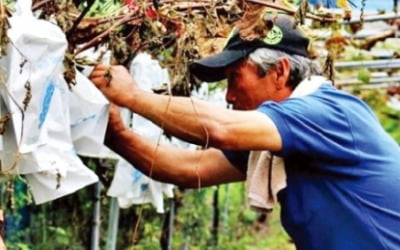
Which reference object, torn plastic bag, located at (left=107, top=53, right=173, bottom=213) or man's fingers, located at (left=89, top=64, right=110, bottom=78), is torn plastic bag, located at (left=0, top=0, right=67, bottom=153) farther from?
torn plastic bag, located at (left=107, top=53, right=173, bottom=213)

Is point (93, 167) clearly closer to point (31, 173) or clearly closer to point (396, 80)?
point (31, 173)

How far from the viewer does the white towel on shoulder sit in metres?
3.60

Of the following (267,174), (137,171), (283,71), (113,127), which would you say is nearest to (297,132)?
(267,174)

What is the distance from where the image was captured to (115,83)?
3350 mm

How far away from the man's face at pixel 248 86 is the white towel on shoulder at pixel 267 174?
87 millimetres

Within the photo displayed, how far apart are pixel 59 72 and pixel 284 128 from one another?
680 mm

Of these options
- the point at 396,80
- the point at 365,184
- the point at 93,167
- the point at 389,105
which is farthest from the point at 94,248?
the point at 389,105

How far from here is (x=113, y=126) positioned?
12.4 ft

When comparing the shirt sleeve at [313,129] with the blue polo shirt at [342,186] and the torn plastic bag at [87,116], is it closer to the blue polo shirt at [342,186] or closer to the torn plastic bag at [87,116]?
the blue polo shirt at [342,186]

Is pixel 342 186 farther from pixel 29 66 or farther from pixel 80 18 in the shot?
pixel 29 66

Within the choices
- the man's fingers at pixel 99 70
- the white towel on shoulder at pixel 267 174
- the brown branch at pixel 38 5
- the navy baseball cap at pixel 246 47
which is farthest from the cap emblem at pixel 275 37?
the brown branch at pixel 38 5

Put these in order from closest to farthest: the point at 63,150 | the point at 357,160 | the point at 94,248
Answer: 1. the point at 63,150
2. the point at 357,160
3. the point at 94,248

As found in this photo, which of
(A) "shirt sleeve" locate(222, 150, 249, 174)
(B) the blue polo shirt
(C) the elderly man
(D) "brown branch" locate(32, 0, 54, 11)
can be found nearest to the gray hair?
(C) the elderly man

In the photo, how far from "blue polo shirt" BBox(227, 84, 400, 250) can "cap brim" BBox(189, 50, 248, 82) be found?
0.28 m
